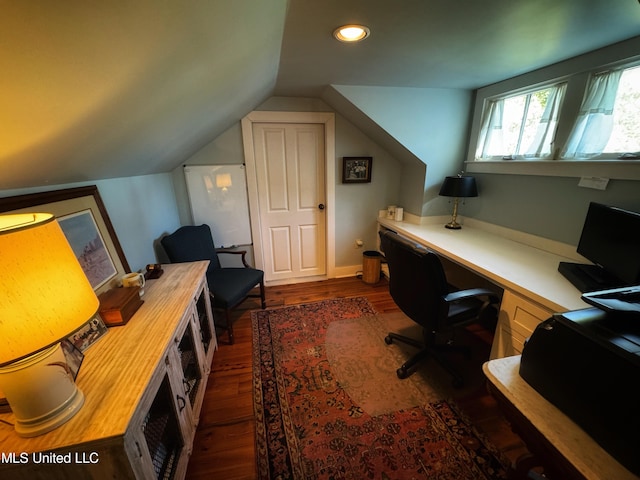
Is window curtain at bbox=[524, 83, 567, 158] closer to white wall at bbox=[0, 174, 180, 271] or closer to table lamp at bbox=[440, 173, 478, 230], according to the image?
table lamp at bbox=[440, 173, 478, 230]

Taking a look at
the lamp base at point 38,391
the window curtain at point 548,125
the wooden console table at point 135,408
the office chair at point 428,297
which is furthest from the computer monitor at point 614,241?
the lamp base at point 38,391

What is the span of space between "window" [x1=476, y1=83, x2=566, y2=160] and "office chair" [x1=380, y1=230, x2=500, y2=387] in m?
1.35

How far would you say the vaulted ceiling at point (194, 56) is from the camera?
56 cm

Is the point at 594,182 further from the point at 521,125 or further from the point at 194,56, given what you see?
the point at 194,56

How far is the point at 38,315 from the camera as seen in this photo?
55cm

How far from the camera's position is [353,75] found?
6.57ft

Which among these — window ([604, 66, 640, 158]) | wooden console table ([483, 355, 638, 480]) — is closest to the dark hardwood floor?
wooden console table ([483, 355, 638, 480])

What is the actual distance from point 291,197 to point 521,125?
7.46 ft

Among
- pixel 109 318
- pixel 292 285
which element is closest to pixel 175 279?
pixel 109 318

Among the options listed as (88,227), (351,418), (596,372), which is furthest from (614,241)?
(88,227)

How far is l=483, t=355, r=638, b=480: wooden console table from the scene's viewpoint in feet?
2.00

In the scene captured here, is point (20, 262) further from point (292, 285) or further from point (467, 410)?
point (292, 285)

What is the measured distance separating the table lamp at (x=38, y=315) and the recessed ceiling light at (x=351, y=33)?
1.47m

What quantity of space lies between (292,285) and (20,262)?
106 inches
